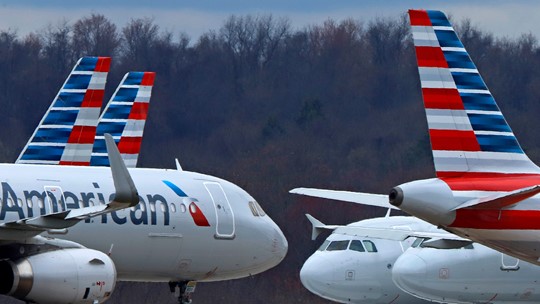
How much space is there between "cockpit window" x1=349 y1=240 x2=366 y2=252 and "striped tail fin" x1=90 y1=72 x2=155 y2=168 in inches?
202

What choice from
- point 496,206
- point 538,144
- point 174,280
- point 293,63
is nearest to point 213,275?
point 174,280

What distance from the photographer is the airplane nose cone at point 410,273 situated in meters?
34.9

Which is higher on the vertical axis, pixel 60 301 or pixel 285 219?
pixel 60 301

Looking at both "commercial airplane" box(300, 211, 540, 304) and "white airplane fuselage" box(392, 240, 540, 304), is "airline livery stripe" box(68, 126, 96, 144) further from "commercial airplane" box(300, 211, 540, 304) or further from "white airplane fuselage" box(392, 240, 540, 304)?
"white airplane fuselage" box(392, 240, 540, 304)

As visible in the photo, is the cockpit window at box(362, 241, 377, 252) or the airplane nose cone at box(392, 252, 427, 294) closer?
the airplane nose cone at box(392, 252, 427, 294)

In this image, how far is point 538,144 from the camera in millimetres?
53750

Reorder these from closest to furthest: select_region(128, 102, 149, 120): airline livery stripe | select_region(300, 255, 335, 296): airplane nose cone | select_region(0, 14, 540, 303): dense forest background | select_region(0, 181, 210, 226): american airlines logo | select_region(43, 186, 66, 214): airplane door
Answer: select_region(0, 181, 210, 226): american airlines logo → select_region(43, 186, 66, 214): airplane door → select_region(300, 255, 335, 296): airplane nose cone → select_region(128, 102, 149, 120): airline livery stripe → select_region(0, 14, 540, 303): dense forest background

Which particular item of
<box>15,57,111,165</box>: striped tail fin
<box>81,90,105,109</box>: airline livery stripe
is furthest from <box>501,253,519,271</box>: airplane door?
<box>81,90,105,109</box>: airline livery stripe

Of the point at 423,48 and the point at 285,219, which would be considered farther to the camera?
the point at 285,219

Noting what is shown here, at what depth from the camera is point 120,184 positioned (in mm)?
23484

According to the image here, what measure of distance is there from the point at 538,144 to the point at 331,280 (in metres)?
18.6

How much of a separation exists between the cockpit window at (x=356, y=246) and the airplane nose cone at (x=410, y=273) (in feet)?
6.29

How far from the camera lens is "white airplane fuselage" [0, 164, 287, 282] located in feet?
89.7

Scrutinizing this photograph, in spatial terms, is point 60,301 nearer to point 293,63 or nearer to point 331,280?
point 331,280
